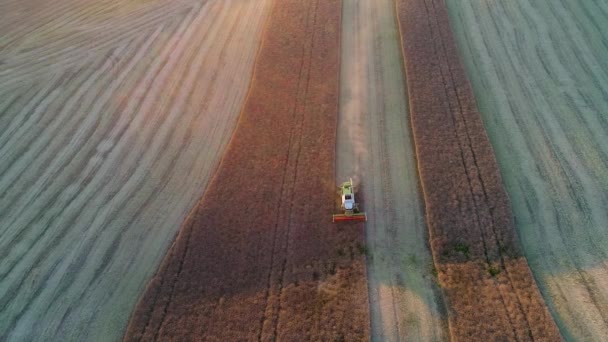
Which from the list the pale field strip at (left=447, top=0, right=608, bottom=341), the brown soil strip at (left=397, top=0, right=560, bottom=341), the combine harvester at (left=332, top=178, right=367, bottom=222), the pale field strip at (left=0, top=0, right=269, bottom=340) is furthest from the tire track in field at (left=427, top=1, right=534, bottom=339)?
the pale field strip at (left=0, top=0, right=269, bottom=340)

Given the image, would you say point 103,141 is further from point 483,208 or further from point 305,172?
point 483,208

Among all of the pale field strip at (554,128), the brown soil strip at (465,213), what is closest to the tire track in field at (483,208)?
the brown soil strip at (465,213)

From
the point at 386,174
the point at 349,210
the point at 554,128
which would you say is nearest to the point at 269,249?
the point at 349,210

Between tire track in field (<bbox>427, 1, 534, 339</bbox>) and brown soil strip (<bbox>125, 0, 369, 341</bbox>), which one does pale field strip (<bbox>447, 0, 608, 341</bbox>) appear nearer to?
tire track in field (<bbox>427, 1, 534, 339</bbox>)

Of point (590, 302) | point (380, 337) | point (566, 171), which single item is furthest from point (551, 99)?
point (380, 337)

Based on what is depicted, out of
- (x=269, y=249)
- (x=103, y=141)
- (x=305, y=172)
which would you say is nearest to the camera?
(x=269, y=249)
